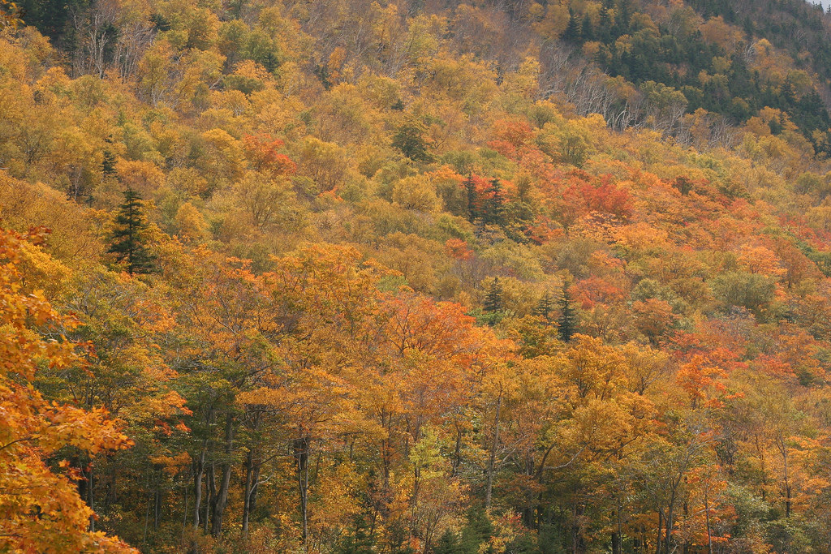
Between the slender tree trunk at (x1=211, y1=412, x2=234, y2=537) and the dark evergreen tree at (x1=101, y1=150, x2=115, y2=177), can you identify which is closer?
the slender tree trunk at (x1=211, y1=412, x2=234, y2=537)

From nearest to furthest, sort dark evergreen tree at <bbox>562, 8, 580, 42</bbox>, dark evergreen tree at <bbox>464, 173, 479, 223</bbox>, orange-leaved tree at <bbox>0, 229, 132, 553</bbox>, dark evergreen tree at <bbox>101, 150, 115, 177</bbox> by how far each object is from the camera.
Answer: orange-leaved tree at <bbox>0, 229, 132, 553</bbox> → dark evergreen tree at <bbox>101, 150, 115, 177</bbox> → dark evergreen tree at <bbox>464, 173, 479, 223</bbox> → dark evergreen tree at <bbox>562, 8, 580, 42</bbox>

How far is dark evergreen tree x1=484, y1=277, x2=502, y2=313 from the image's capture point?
150 feet

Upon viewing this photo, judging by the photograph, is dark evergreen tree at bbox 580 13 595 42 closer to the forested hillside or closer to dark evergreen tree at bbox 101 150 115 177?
the forested hillside

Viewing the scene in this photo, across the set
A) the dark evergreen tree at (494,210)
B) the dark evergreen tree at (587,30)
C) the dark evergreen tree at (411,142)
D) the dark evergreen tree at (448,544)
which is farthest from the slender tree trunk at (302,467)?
the dark evergreen tree at (587,30)

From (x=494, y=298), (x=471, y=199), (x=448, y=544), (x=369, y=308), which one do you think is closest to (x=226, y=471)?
(x=448, y=544)

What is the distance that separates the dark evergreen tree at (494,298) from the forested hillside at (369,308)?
1.44 ft

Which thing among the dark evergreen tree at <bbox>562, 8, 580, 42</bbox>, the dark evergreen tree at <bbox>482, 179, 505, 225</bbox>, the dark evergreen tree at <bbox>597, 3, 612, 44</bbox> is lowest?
the dark evergreen tree at <bbox>482, 179, 505, 225</bbox>

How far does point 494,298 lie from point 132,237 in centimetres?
2412

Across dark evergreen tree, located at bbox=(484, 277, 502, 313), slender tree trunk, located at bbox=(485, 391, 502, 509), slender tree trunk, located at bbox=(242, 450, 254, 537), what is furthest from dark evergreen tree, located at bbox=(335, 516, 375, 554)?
dark evergreen tree, located at bbox=(484, 277, 502, 313)

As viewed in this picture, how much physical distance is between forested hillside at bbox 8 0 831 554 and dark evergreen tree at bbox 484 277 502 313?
44 centimetres

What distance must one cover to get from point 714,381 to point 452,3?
358 ft

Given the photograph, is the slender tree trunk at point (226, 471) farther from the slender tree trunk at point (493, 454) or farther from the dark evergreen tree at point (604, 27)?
Result: the dark evergreen tree at point (604, 27)

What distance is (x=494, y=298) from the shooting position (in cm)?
4559

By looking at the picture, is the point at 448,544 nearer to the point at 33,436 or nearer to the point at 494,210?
the point at 33,436
